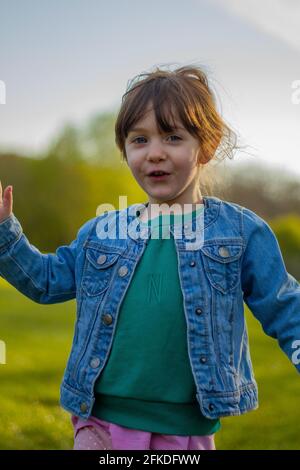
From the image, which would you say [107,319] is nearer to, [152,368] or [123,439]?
[152,368]

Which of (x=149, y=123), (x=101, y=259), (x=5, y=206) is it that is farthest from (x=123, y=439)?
(x=149, y=123)

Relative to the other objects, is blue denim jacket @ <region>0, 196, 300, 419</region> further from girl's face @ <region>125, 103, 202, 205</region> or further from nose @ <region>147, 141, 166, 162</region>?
nose @ <region>147, 141, 166, 162</region>

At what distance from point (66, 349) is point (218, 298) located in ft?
20.4

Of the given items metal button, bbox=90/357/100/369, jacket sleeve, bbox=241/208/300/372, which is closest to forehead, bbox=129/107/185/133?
jacket sleeve, bbox=241/208/300/372

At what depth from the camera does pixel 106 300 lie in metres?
2.34

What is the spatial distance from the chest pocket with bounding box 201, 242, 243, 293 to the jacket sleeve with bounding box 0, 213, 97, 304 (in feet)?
1.50

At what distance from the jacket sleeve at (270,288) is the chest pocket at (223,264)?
0.04 metres

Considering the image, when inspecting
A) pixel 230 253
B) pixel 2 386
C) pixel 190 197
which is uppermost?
pixel 190 197

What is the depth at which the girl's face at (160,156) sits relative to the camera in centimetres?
230

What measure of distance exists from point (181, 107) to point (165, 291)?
0.61m

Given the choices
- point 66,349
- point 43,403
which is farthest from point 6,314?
point 43,403
